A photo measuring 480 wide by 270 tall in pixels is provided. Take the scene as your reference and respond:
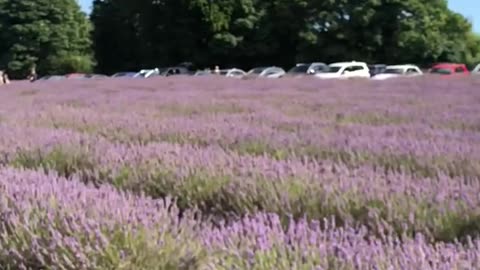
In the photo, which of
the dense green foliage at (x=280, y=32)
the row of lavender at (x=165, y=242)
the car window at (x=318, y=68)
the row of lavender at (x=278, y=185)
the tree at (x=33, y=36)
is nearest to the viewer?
the row of lavender at (x=165, y=242)

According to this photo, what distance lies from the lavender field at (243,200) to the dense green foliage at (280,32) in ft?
167

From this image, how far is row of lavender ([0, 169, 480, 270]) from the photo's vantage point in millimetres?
2572

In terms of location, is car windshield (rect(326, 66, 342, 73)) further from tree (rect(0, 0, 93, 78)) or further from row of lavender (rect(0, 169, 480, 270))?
row of lavender (rect(0, 169, 480, 270))

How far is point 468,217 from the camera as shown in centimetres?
362

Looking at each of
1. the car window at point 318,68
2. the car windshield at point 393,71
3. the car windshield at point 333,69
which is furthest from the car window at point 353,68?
the car window at point 318,68

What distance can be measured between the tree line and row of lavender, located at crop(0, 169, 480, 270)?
54.6m

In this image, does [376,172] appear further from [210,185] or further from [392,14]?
[392,14]

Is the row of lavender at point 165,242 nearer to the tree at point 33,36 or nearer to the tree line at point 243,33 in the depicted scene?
the tree line at point 243,33

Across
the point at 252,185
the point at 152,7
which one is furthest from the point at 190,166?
the point at 152,7

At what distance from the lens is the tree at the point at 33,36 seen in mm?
70375

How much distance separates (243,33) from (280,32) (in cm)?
286

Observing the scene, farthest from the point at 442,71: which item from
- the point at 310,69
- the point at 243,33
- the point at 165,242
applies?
the point at 165,242

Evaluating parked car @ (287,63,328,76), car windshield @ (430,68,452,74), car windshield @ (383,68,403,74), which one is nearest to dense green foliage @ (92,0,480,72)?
parked car @ (287,63,328,76)

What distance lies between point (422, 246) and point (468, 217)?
1.04m
